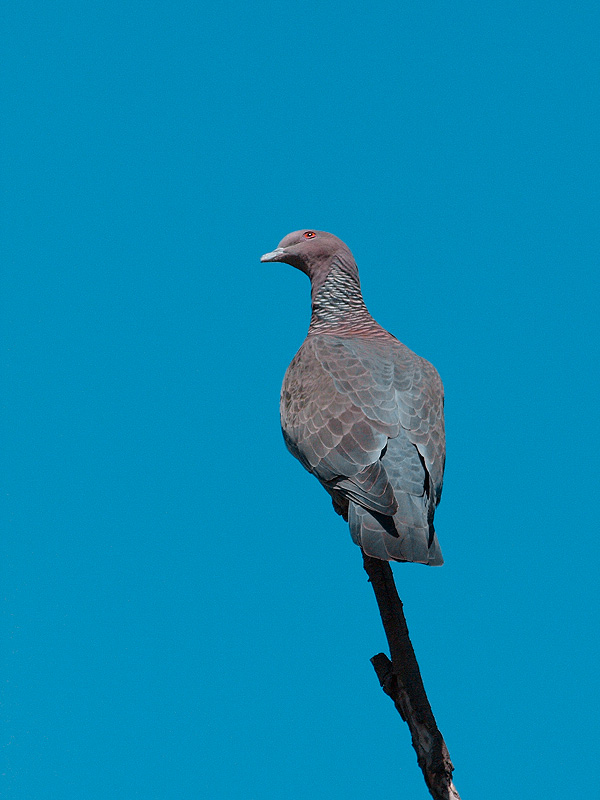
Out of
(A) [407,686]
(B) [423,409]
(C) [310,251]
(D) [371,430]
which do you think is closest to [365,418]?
(D) [371,430]

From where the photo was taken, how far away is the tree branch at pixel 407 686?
4684mm

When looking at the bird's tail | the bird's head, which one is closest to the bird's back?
the bird's tail

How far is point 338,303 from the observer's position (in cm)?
648

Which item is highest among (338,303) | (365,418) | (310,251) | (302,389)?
(310,251)

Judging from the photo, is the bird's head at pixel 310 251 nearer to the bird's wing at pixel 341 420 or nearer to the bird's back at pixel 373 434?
the bird's back at pixel 373 434

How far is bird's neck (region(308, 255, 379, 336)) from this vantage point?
6.37m

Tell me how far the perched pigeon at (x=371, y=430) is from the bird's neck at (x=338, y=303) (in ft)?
0.06

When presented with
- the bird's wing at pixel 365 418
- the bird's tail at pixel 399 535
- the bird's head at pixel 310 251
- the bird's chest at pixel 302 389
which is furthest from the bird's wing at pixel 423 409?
the bird's head at pixel 310 251

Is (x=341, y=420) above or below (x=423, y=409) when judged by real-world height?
below

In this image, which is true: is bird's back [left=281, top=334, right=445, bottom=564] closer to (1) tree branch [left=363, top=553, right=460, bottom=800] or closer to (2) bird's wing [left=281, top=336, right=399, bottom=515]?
(2) bird's wing [left=281, top=336, right=399, bottom=515]

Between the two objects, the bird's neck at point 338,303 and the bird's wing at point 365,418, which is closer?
the bird's wing at point 365,418

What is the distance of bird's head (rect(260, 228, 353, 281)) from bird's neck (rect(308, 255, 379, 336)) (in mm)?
82

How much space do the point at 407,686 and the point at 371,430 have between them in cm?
149

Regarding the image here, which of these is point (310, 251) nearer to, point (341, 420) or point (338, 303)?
point (338, 303)
